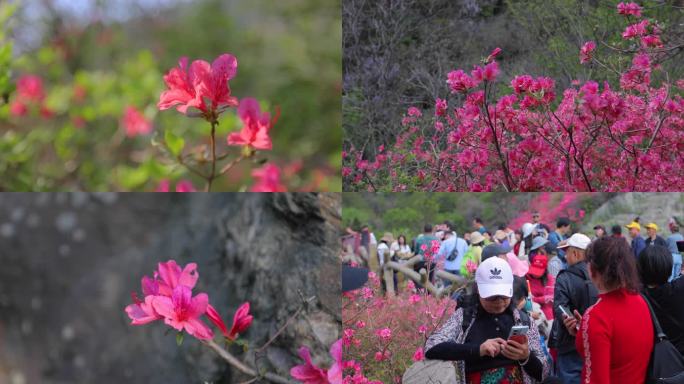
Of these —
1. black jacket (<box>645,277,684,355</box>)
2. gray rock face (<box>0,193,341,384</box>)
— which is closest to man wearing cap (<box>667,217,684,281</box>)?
black jacket (<box>645,277,684,355</box>)

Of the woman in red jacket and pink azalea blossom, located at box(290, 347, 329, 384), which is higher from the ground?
the woman in red jacket

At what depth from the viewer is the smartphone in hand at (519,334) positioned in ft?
5.34

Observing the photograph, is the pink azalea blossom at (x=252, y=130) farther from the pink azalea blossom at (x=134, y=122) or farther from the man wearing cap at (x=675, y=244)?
the man wearing cap at (x=675, y=244)

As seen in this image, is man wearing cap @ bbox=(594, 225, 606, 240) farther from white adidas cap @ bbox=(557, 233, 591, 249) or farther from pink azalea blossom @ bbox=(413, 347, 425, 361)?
pink azalea blossom @ bbox=(413, 347, 425, 361)

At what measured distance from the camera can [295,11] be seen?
4.32m

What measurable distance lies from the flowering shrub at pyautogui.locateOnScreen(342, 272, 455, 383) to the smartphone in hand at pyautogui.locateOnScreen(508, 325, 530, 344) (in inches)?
25.1

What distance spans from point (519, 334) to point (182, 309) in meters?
0.75

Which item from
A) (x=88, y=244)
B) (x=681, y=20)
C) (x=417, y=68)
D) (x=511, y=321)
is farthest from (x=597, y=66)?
(x=88, y=244)

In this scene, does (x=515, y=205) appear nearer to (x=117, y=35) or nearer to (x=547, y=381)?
(x=547, y=381)

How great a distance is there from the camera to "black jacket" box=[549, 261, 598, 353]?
2.03 meters

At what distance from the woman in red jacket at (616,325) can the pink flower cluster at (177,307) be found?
0.78 meters

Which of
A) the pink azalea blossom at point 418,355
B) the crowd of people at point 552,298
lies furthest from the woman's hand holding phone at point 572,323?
the pink azalea blossom at point 418,355

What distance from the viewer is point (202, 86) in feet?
4.77

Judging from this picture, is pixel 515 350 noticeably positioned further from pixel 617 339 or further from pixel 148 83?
pixel 148 83
